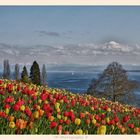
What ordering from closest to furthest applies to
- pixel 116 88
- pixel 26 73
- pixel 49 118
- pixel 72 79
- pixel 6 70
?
pixel 49 118
pixel 72 79
pixel 6 70
pixel 26 73
pixel 116 88

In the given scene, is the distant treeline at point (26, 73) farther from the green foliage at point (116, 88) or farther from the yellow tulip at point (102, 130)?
the yellow tulip at point (102, 130)

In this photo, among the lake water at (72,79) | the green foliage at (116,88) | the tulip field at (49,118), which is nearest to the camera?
the tulip field at (49,118)

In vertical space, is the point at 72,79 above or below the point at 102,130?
above

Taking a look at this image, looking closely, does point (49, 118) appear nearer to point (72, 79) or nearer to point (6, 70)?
point (72, 79)

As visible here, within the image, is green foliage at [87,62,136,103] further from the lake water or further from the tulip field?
the tulip field

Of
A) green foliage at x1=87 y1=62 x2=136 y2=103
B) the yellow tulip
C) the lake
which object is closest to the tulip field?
the yellow tulip

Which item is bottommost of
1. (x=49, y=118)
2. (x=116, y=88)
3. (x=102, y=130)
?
(x=102, y=130)

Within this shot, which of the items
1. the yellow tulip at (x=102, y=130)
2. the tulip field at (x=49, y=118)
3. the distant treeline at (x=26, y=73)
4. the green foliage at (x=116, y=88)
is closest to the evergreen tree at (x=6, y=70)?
the distant treeline at (x=26, y=73)

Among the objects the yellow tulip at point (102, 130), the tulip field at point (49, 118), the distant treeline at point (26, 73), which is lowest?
the yellow tulip at point (102, 130)

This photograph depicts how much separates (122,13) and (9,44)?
7.10 feet

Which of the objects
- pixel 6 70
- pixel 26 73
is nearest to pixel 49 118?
pixel 6 70

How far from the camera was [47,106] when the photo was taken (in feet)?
19.4
